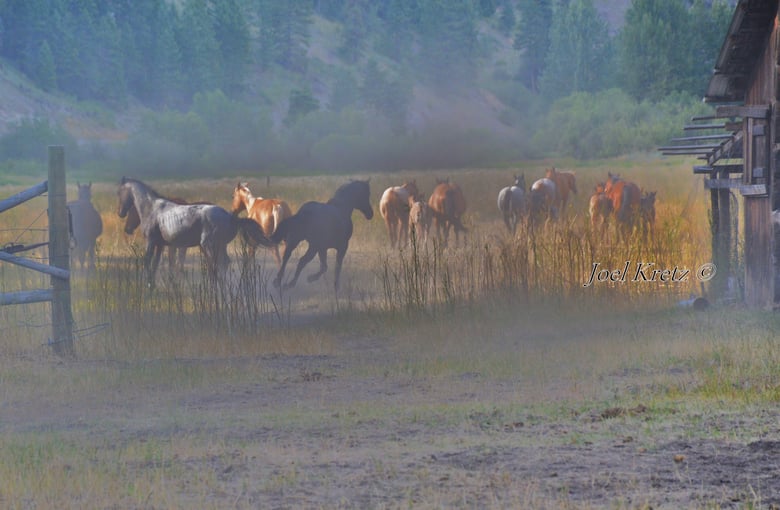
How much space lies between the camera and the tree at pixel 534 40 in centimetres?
8012

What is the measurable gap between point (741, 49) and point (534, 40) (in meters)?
67.8

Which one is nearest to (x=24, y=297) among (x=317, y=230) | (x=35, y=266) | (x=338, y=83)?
(x=35, y=266)

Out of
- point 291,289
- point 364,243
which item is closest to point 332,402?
point 291,289

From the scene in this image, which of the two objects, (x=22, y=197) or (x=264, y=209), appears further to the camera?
(x=264, y=209)

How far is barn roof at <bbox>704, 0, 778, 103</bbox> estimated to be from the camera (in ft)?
52.0

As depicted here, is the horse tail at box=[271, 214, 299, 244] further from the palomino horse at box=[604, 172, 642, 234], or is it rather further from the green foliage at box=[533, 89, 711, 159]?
the green foliage at box=[533, 89, 711, 159]

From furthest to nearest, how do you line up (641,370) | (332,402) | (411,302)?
(411,302) < (641,370) < (332,402)

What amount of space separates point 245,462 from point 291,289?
12665mm

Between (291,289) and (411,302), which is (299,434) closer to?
(411,302)

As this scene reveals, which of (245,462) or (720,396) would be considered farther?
(720,396)

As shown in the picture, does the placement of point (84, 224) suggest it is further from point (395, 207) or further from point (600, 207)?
point (600, 207)

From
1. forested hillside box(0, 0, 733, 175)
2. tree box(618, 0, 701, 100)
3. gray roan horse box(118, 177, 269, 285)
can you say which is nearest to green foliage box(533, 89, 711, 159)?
forested hillside box(0, 0, 733, 175)

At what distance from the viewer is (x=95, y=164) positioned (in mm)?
54656

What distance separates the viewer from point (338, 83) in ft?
251
